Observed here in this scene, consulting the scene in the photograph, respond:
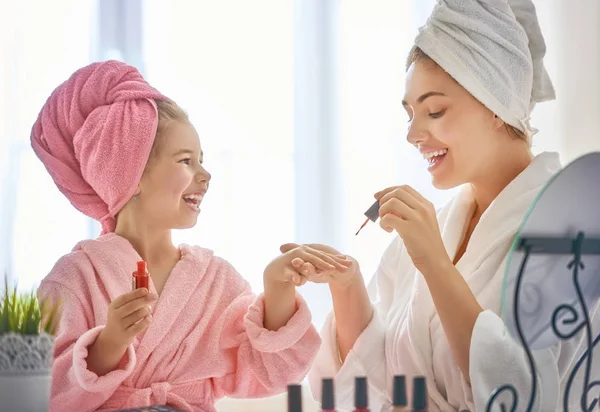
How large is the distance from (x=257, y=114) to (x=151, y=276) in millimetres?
819

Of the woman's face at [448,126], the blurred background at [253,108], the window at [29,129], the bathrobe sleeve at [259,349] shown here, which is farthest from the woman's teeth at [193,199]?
the window at [29,129]

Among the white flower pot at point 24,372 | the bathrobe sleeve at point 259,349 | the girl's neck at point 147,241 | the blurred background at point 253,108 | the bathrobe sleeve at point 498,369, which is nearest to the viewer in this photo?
the white flower pot at point 24,372

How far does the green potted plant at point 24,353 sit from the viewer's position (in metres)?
1.06

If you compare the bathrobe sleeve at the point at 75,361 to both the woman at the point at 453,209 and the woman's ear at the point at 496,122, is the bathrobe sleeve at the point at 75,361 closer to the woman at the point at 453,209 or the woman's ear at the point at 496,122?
the woman at the point at 453,209

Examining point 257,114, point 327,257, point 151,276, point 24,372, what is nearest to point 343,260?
point 327,257

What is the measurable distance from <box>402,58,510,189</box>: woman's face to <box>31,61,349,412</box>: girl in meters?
0.25

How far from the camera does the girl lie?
1.37 metres

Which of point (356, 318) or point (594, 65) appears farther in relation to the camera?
point (594, 65)

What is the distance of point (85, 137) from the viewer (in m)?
1.47

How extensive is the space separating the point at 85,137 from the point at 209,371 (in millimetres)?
474

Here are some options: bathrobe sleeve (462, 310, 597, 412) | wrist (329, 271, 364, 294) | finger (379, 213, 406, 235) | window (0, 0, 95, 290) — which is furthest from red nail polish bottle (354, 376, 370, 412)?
window (0, 0, 95, 290)

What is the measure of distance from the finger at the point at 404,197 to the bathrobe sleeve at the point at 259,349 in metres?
0.25

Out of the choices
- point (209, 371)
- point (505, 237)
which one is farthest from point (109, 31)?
point (505, 237)

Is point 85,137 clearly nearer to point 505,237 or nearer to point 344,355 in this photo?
point 344,355
